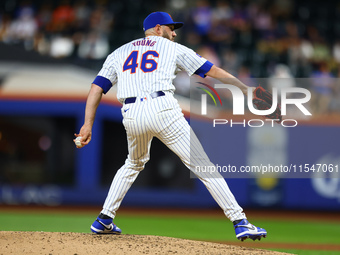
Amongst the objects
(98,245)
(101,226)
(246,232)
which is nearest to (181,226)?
(101,226)

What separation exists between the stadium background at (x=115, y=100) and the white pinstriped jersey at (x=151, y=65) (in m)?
5.51

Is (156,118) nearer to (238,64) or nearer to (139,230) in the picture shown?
(139,230)

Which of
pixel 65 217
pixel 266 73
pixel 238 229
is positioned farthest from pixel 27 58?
pixel 238 229

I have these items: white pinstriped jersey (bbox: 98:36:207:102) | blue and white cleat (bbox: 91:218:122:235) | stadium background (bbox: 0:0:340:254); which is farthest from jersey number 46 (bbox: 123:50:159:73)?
stadium background (bbox: 0:0:340:254)

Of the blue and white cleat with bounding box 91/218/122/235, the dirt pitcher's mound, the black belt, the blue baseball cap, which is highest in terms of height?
the blue baseball cap

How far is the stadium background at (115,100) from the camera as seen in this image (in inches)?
407

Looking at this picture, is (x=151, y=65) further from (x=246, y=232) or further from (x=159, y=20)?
(x=246, y=232)

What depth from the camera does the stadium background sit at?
10.3 metres

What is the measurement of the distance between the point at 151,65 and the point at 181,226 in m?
4.64

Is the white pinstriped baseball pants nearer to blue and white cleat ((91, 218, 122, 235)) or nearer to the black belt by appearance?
the black belt

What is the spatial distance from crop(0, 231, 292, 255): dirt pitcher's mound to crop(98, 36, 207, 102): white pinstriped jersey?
109 cm

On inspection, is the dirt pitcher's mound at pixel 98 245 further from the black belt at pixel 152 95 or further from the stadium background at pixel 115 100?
the stadium background at pixel 115 100

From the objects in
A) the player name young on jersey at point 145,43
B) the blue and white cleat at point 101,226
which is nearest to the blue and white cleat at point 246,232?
the blue and white cleat at point 101,226

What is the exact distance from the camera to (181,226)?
8328mm
